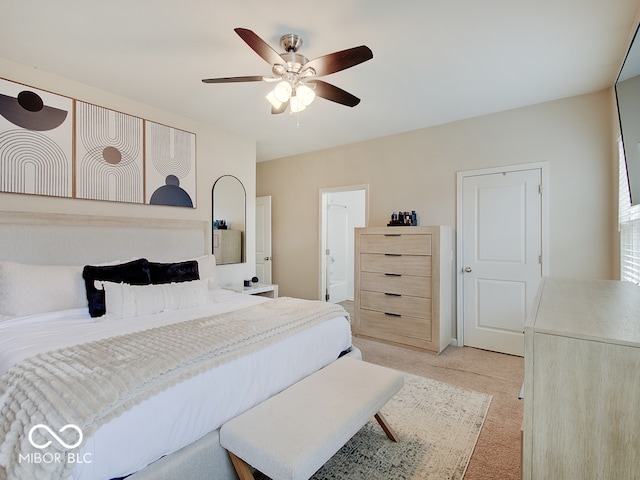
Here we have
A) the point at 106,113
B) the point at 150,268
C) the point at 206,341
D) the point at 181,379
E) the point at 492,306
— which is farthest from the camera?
the point at 492,306

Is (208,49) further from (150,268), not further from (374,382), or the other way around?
(374,382)

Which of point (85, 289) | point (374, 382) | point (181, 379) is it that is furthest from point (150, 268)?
point (374, 382)

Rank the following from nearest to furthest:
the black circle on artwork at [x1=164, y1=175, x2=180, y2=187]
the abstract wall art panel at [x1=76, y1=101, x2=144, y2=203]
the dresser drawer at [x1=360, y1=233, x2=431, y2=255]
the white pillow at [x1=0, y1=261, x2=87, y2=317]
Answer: the white pillow at [x1=0, y1=261, x2=87, y2=317] → the abstract wall art panel at [x1=76, y1=101, x2=144, y2=203] → the black circle on artwork at [x1=164, y1=175, x2=180, y2=187] → the dresser drawer at [x1=360, y1=233, x2=431, y2=255]

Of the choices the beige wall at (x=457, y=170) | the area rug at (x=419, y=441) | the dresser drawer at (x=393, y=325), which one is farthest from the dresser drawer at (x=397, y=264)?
the area rug at (x=419, y=441)

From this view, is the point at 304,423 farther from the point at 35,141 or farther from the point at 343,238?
the point at 343,238

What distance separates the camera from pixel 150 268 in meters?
2.55

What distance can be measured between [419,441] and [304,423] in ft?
3.17

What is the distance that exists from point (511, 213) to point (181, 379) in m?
3.33

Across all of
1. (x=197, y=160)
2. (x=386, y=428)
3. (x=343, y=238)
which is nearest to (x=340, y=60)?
(x=386, y=428)

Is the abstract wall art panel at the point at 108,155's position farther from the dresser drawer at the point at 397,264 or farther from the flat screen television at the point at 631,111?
the flat screen television at the point at 631,111

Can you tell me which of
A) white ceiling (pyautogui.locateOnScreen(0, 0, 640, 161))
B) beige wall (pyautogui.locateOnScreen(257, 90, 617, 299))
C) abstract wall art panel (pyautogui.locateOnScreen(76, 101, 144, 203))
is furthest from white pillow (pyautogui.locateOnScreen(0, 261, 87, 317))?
beige wall (pyautogui.locateOnScreen(257, 90, 617, 299))

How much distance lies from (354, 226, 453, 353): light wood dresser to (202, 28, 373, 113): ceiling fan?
175 cm

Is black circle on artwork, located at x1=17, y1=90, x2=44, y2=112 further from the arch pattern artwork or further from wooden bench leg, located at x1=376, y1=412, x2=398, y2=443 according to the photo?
wooden bench leg, located at x1=376, y1=412, x2=398, y2=443

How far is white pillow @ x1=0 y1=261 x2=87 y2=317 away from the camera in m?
1.97
